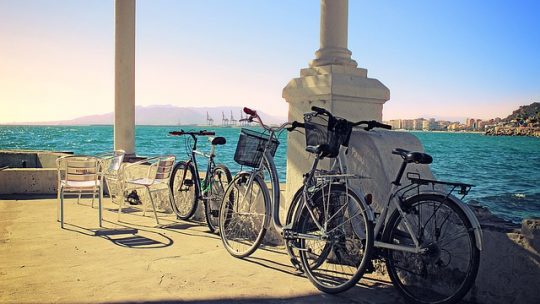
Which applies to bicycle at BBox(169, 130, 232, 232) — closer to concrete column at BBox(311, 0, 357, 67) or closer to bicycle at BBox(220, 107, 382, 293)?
bicycle at BBox(220, 107, 382, 293)

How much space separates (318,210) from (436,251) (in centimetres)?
104

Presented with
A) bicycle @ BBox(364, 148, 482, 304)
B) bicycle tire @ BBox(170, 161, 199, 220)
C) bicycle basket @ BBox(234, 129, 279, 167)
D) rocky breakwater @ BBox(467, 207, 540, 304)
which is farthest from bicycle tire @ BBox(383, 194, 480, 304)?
bicycle tire @ BBox(170, 161, 199, 220)

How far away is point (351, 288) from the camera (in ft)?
12.5

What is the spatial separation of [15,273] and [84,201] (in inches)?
172

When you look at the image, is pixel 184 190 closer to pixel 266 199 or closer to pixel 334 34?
pixel 266 199

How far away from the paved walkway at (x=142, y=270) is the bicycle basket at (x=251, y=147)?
3.20ft

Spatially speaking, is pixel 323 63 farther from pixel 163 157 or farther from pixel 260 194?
pixel 163 157

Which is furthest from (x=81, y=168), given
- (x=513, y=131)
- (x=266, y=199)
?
(x=513, y=131)

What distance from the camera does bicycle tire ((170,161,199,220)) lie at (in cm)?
646

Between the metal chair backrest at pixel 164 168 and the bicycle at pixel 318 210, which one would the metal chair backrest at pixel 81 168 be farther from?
the bicycle at pixel 318 210

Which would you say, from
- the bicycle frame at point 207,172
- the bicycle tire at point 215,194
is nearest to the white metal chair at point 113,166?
the bicycle frame at point 207,172

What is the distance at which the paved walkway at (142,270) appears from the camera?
11.6 feet

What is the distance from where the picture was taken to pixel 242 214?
15.7 feet

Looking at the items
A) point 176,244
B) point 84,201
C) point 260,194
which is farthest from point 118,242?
point 84,201
